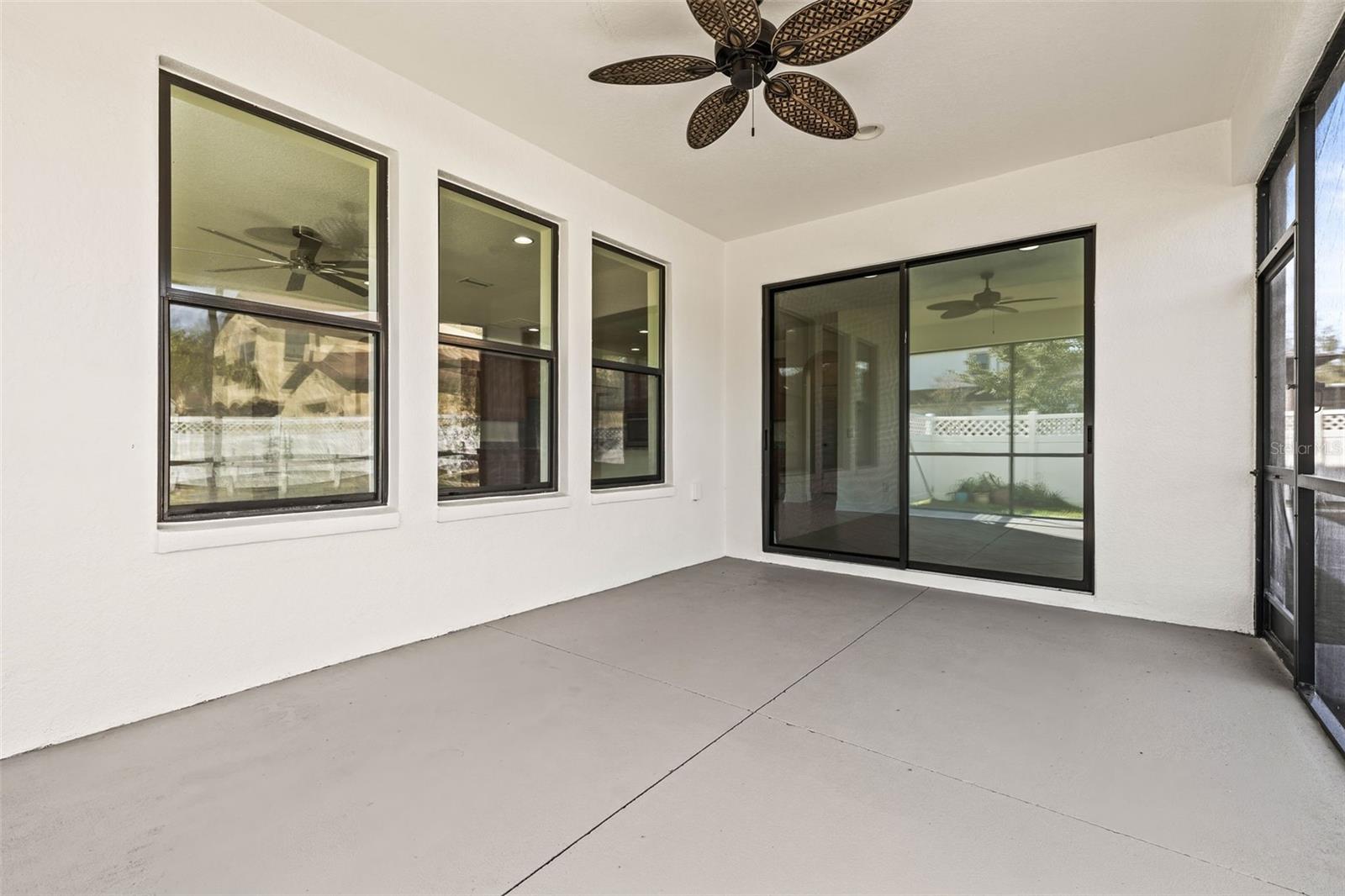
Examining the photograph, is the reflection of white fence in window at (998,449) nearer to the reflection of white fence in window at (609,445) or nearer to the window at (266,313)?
the reflection of white fence in window at (609,445)

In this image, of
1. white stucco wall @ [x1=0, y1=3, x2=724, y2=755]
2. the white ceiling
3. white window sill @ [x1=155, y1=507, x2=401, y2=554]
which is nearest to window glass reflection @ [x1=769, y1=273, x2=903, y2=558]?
the white ceiling

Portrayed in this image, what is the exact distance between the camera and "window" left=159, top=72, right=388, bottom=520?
2436mm

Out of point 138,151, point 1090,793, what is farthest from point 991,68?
point 138,151

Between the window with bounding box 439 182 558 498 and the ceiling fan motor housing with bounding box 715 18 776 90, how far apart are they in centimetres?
171

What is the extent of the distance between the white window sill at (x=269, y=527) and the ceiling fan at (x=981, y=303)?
12.8 feet

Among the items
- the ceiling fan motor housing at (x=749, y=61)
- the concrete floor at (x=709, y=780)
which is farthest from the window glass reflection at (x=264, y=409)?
the ceiling fan motor housing at (x=749, y=61)

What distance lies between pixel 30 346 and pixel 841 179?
4.27m

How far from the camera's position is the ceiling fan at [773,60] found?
216 centimetres

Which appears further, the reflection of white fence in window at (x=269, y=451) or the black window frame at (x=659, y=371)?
the black window frame at (x=659, y=371)

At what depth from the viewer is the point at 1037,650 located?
9.75 ft

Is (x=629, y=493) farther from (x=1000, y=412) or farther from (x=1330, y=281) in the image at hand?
(x=1330, y=281)

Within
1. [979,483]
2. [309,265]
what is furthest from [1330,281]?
[309,265]

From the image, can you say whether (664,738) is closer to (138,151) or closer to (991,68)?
(138,151)

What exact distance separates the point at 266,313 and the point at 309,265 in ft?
1.15
